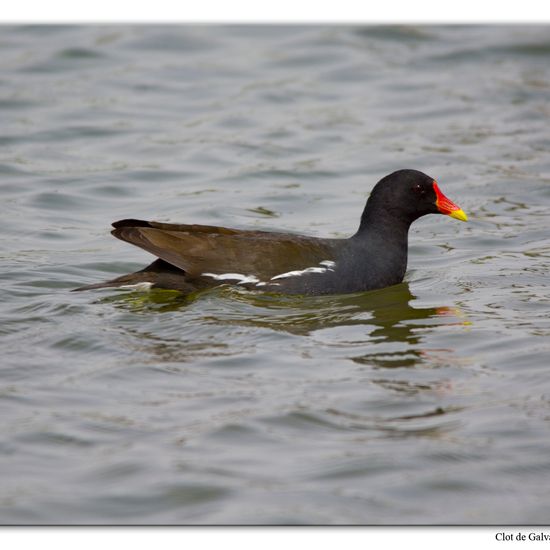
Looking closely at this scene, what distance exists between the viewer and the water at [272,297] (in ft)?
18.5

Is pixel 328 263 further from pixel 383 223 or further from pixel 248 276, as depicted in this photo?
pixel 383 223

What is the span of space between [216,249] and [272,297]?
1.72ft

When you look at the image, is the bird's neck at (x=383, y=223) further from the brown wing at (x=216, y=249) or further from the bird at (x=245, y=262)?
the brown wing at (x=216, y=249)

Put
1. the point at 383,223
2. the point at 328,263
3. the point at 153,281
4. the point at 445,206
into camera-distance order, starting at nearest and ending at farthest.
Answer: the point at 153,281, the point at 328,263, the point at 383,223, the point at 445,206

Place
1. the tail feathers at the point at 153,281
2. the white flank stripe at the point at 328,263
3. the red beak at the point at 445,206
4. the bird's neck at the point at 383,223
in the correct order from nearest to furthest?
the tail feathers at the point at 153,281, the white flank stripe at the point at 328,263, the bird's neck at the point at 383,223, the red beak at the point at 445,206

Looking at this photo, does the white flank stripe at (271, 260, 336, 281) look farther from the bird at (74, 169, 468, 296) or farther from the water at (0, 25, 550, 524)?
the water at (0, 25, 550, 524)

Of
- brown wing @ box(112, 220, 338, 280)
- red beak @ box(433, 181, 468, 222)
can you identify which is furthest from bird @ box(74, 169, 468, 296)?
red beak @ box(433, 181, 468, 222)

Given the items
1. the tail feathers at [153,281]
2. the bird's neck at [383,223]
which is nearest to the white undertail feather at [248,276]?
the tail feathers at [153,281]

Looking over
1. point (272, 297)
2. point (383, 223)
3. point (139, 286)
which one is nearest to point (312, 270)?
point (272, 297)

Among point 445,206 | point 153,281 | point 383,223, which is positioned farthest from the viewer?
point 445,206

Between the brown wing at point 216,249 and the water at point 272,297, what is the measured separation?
8.4 inches

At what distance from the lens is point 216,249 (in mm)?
8367

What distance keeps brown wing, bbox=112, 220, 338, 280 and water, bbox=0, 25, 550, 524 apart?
0.70 ft

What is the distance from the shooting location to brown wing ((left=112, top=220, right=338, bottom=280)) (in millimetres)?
8305
